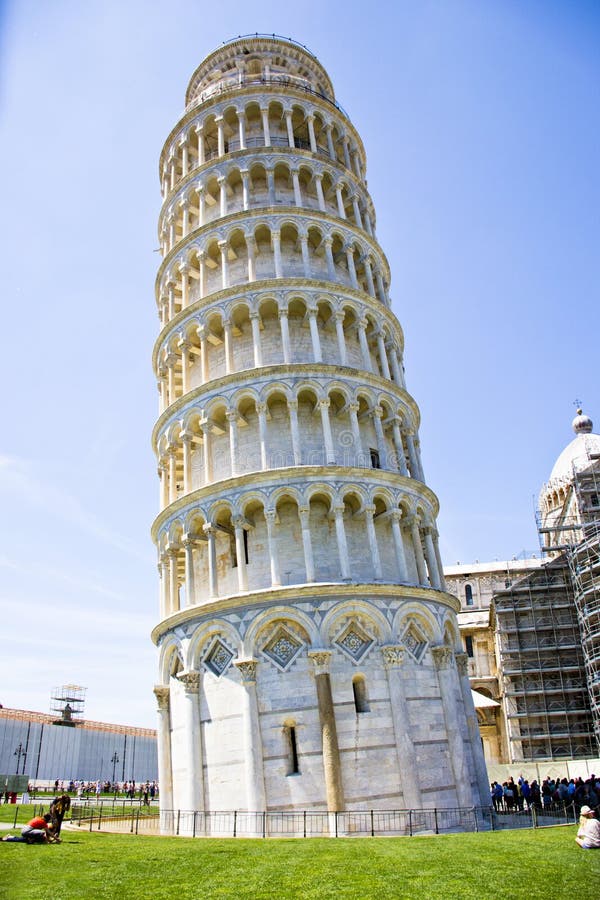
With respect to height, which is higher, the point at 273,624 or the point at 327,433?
the point at 327,433

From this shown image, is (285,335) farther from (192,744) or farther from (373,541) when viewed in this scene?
(192,744)

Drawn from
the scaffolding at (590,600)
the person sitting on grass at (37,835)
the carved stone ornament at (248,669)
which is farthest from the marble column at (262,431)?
the scaffolding at (590,600)

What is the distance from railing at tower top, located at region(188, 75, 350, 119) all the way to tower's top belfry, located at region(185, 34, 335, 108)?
0.12 m

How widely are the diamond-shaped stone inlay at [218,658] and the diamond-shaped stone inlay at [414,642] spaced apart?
5860mm

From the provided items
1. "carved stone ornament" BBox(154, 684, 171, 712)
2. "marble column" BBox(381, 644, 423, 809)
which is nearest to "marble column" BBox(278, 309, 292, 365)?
"marble column" BBox(381, 644, 423, 809)

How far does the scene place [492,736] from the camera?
5188 cm

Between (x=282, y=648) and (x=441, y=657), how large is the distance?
5557 millimetres

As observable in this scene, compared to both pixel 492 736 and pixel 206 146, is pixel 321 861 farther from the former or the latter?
pixel 492 736

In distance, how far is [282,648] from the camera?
2258cm

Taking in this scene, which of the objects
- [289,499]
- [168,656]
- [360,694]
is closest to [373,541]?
[289,499]

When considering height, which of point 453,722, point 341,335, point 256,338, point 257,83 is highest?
point 257,83

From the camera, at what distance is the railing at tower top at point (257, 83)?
34.8 m

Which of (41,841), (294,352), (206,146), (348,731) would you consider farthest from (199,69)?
(41,841)

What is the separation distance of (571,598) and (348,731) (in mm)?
33295
